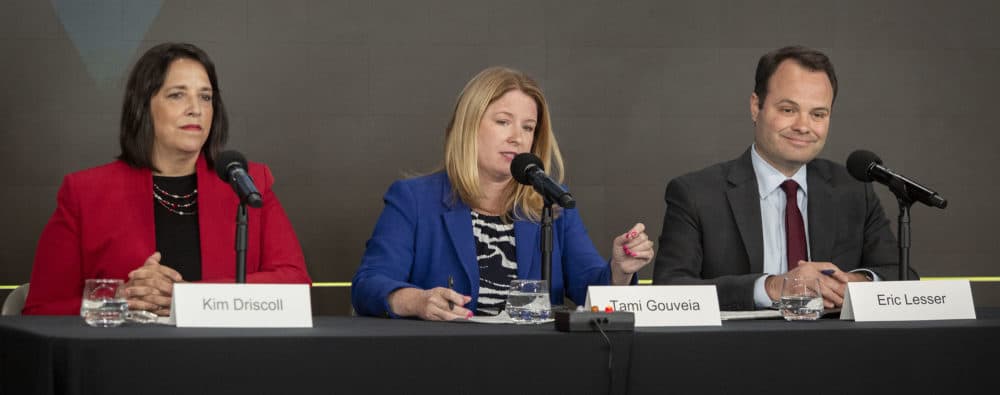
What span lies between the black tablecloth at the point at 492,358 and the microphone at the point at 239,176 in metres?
0.30

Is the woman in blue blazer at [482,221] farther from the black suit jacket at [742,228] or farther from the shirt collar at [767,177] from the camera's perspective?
the shirt collar at [767,177]

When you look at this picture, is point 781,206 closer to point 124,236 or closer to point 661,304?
point 661,304

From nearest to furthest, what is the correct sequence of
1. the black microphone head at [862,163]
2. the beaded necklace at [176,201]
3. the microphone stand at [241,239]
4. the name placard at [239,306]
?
the name placard at [239,306] → the microphone stand at [241,239] → the black microphone head at [862,163] → the beaded necklace at [176,201]

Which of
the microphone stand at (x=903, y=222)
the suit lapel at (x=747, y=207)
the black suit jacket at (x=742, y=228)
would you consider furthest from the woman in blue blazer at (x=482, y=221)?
the microphone stand at (x=903, y=222)

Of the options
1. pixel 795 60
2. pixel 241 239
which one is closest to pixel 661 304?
pixel 241 239

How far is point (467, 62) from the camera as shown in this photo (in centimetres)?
438

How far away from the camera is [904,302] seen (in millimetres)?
2496

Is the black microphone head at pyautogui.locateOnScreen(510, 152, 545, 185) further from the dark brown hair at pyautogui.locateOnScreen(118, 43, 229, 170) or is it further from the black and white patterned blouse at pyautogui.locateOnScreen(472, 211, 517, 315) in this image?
the dark brown hair at pyautogui.locateOnScreen(118, 43, 229, 170)

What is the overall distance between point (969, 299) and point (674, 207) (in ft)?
3.55

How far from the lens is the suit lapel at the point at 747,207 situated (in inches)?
133

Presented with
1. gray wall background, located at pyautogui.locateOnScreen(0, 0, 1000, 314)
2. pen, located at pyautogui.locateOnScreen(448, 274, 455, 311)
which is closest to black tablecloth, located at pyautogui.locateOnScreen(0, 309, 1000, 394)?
pen, located at pyautogui.locateOnScreen(448, 274, 455, 311)

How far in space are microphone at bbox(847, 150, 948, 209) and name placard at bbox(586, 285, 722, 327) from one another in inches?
27.4

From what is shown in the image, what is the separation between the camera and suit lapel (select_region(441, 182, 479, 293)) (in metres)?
3.21

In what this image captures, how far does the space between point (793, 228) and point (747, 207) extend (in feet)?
0.49
